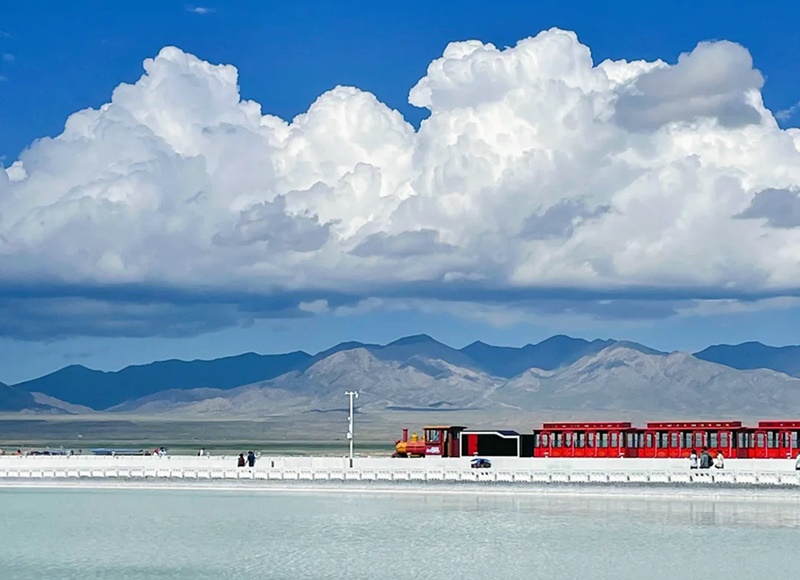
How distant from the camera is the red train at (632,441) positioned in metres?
77.2

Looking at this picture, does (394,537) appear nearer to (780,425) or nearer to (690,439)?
(690,439)

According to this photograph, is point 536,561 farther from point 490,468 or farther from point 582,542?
point 490,468

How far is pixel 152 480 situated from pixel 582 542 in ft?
107

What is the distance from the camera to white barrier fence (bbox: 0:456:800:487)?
6756cm

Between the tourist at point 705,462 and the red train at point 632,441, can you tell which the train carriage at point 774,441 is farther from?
the tourist at point 705,462

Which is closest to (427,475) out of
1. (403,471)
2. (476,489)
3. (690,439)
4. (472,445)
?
(403,471)

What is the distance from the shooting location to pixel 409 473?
72.6 meters

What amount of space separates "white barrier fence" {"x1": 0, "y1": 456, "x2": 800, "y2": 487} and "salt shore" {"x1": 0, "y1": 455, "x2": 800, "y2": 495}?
45mm

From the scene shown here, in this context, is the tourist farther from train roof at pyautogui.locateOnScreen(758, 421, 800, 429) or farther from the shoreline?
train roof at pyautogui.locateOnScreen(758, 421, 800, 429)

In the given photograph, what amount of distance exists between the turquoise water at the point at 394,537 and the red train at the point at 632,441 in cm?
1229

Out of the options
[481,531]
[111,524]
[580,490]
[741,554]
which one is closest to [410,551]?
[481,531]

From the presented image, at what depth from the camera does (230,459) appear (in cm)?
8588

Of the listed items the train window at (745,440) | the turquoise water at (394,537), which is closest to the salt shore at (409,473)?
the turquoise water at (394,537)

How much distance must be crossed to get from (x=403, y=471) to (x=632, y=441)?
13999 millimetres
